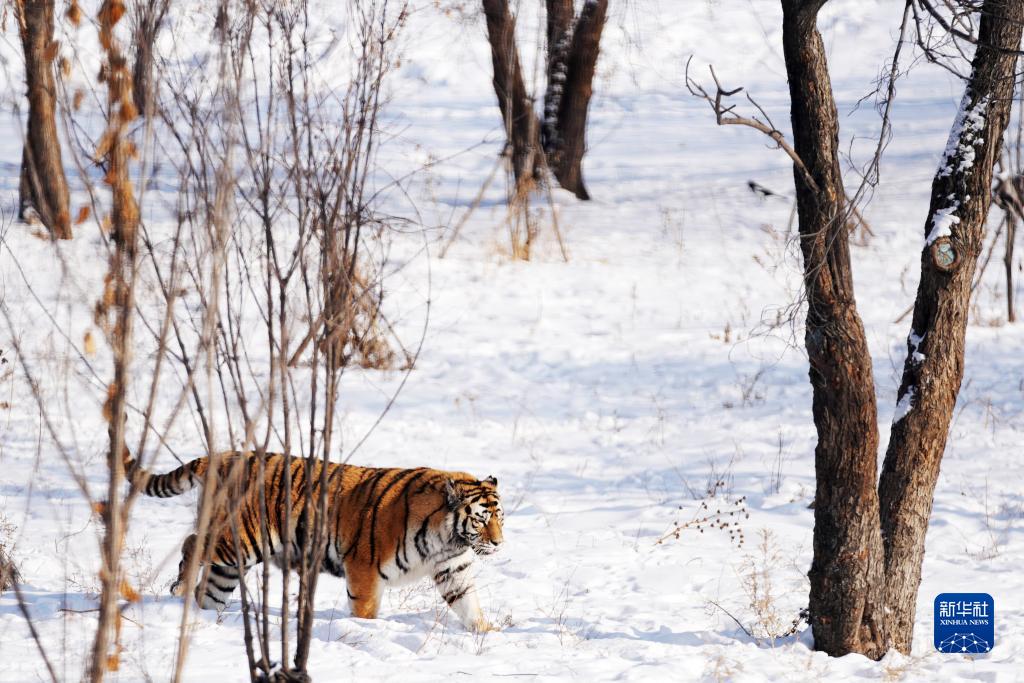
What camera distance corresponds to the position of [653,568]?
587cm

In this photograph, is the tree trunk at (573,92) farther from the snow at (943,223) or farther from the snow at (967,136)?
the snow at (943,223)

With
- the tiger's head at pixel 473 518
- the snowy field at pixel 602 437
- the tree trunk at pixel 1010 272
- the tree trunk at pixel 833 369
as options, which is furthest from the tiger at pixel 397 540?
the tree trunk at pixel 1010 272

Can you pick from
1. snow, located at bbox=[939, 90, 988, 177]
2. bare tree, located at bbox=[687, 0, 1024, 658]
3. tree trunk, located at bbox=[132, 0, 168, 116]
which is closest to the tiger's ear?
bare tree, located at bbox=[687, 0, 1024, 658]

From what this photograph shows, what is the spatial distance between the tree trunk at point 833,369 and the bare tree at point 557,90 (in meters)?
8.04

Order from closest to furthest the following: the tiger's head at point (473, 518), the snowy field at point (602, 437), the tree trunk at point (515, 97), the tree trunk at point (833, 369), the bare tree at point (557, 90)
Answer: the tree trunk at point (833, 369), the snowy field at point (602, 437), the tiger's head at point (473, 518), the tree trunk at point (515, 97), the bare tree at point (557, 90)

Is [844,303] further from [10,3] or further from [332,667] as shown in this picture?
[10,3]

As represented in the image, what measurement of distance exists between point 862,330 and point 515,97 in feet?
31.0

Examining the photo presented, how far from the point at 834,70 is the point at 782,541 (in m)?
16.9

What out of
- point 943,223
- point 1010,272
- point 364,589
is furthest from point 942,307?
point 1010,272

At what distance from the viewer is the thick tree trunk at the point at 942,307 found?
4.26 m

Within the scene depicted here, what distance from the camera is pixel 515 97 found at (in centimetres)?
1319

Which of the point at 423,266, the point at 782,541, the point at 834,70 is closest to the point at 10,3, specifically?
the point at 782,541

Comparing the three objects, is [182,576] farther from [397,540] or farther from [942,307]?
[942,307]

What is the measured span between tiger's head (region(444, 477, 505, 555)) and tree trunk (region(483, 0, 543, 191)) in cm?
754
